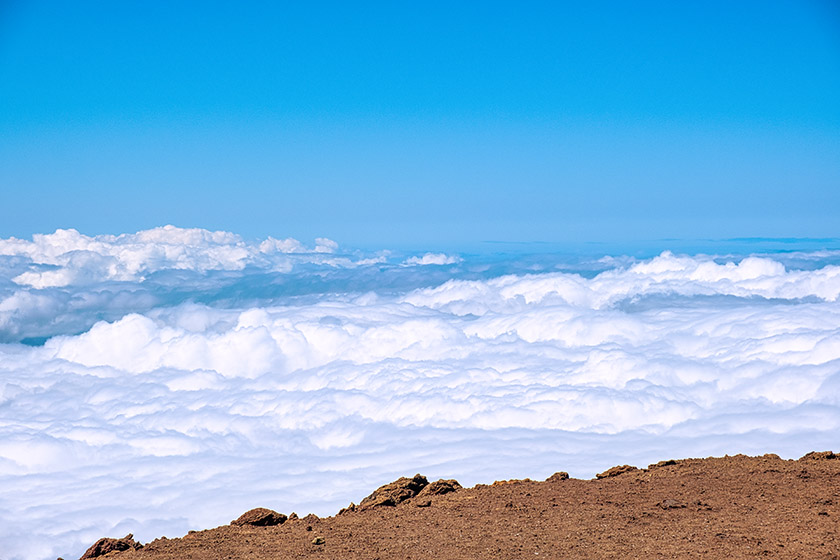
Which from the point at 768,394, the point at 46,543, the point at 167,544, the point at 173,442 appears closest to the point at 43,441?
the point at 173,442

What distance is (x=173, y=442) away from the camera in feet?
493

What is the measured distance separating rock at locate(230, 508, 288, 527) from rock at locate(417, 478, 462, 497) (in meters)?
3.63

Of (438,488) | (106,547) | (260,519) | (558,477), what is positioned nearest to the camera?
(106,547)

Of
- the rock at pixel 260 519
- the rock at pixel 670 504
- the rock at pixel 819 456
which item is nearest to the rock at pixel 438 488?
the rock at pixel 260 519

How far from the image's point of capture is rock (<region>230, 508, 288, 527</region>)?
16.0 metres

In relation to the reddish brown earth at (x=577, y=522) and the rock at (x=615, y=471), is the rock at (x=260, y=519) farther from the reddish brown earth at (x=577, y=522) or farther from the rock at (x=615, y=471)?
the rock at (x=615, y=471)

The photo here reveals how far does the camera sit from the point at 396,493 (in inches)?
691

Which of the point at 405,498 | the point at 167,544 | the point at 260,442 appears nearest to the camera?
the point at 167,544

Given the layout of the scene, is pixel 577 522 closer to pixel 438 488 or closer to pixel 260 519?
pixel 438 488

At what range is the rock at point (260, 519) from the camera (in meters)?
16.0

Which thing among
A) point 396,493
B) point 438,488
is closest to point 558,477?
point 438,488

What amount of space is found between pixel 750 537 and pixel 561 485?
5.02m

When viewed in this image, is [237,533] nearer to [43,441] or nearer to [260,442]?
[260,442]

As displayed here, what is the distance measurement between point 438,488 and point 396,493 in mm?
1123
